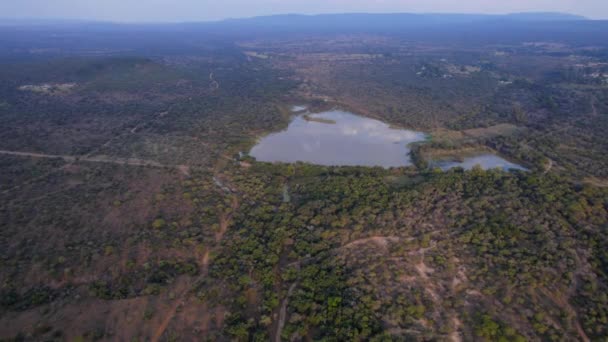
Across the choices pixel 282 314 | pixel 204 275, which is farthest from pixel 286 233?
pixel 282 314

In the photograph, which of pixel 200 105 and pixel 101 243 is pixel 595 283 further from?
pixel 200 105

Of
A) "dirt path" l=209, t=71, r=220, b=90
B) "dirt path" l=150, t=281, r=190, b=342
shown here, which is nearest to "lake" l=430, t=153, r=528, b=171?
"dirt path" l=150, t=281, r=190, b=342

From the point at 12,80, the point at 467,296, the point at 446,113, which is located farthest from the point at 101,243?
the point at 12,80

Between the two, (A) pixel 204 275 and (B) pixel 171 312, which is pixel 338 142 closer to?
(A) pixel 204 275

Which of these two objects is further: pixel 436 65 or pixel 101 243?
pixel 436 65

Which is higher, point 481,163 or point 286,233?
point 481,163
